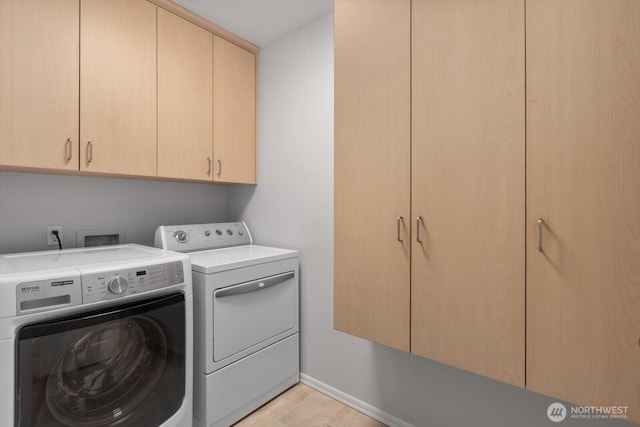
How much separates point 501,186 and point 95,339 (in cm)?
161

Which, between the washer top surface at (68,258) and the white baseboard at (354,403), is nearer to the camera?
the washer top surface at (68,258)

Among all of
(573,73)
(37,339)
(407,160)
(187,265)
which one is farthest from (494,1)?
(37,339)

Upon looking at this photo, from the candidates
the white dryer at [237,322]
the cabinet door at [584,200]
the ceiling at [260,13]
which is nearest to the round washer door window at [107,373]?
the white dryer at [237,322]

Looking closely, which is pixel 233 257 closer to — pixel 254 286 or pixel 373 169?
pixel 254 286

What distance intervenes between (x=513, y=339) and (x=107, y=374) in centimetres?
154

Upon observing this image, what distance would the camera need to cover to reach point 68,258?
1.38 metres

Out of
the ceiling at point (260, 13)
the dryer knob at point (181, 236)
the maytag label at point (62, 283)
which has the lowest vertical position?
the maytag label at point (62, 283)

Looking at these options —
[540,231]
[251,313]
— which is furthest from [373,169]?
[251,313]

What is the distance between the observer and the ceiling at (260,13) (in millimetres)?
1814

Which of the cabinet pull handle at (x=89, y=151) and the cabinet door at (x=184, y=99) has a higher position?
the cabinet door at (x=184, y=99)

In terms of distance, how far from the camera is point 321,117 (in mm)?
2002

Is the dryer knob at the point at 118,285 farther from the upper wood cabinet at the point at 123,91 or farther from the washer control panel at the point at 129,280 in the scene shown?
the upper wood cabinet at the point at 123,91

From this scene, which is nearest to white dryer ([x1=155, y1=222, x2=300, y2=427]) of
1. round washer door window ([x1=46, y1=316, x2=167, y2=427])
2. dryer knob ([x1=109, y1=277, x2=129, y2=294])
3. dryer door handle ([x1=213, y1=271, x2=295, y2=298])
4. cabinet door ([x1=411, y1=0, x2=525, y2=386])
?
dryer door handle ([x1=213, y1=271, x2=295, y2=298])

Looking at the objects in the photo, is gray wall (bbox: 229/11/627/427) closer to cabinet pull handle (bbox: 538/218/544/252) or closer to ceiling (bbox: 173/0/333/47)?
ceiling (bbox: 173/0/333/47)
